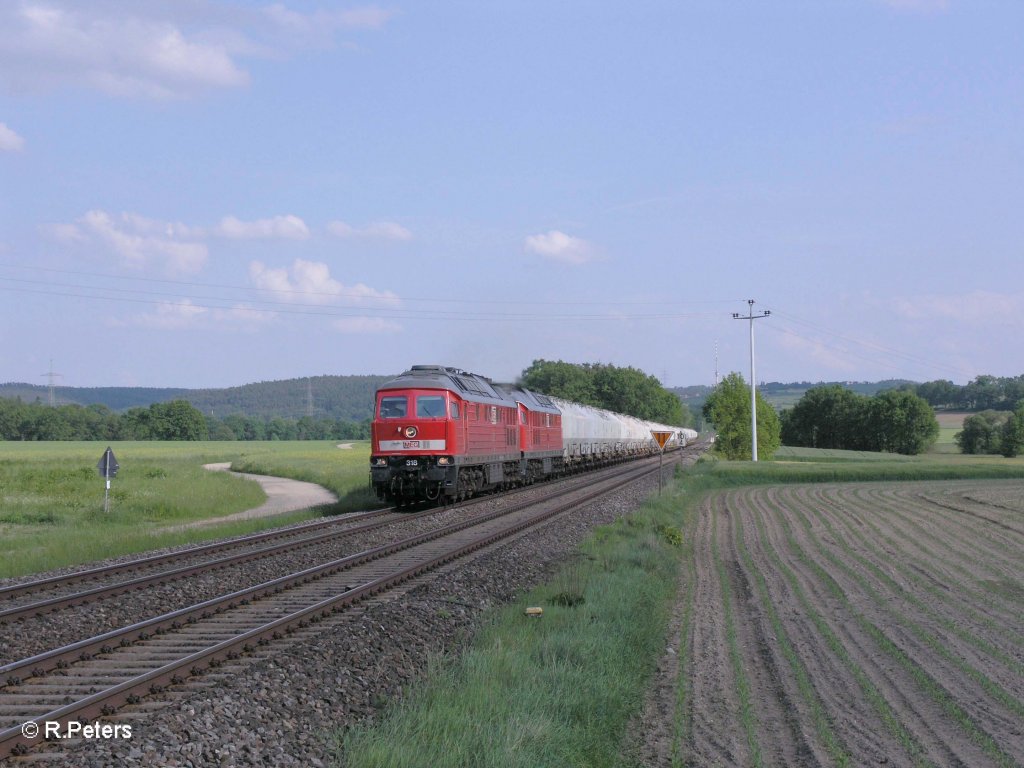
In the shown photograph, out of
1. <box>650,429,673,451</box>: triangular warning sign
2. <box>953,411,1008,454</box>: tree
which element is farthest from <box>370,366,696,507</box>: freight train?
<box>953,411,1008,454</box>: tree

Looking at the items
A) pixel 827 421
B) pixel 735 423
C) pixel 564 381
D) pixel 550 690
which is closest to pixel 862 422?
pixel 827 421

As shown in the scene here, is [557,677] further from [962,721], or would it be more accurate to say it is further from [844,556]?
[844,556]

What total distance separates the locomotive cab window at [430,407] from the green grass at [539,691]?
12.7 m

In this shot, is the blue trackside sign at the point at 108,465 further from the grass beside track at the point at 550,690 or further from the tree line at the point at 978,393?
the tree line at the point at 978,393

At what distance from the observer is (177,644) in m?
10.6

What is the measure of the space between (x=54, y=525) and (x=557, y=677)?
73.9ft

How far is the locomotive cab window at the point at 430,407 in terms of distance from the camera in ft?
88.7

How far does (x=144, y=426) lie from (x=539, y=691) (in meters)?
142

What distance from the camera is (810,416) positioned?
537 ft

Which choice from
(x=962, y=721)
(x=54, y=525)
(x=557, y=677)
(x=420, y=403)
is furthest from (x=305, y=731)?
(x=54, y=525)

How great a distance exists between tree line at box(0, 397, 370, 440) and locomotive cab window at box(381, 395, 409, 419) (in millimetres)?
115988

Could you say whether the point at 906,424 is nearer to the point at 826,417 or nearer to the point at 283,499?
the point at 826,417

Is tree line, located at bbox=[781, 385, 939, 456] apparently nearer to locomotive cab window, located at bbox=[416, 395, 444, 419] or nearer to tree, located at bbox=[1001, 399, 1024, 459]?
tree, located at bbox=[1001, 399, 1024, 459]

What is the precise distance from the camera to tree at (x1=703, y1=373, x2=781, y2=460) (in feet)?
319
